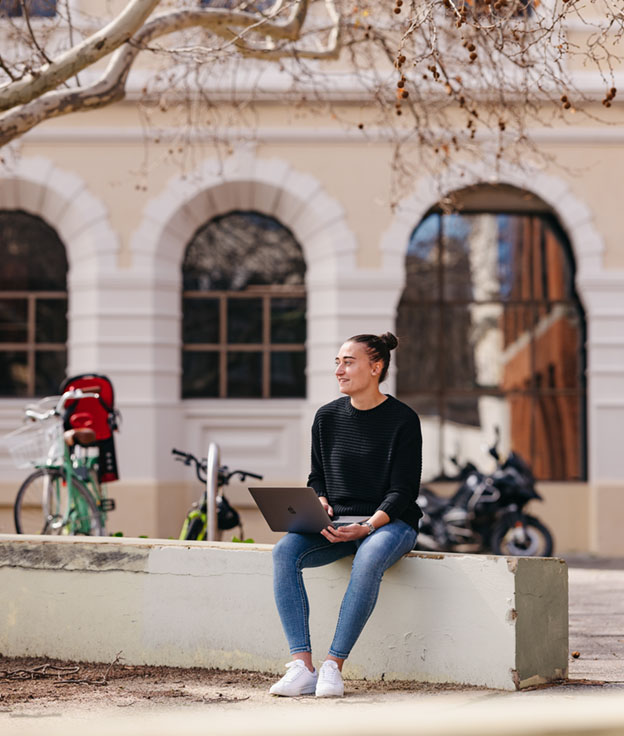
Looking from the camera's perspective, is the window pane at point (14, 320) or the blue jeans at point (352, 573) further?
the window pane at point (14, 320)

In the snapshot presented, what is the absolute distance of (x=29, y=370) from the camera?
14602mm

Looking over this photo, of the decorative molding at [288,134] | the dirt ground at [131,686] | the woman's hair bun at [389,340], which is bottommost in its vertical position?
the dirt ground at [131,686]

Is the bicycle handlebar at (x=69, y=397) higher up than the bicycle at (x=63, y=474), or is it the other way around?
the bicycle handlebar at (x=69, y=397)

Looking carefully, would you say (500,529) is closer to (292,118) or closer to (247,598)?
(292,118)

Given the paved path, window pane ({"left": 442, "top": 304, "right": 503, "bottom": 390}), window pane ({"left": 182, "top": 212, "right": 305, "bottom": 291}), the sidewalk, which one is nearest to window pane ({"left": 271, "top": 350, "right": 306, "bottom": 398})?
window pane ({"left": 182, "top": 212, "right": 305, "bottom": 291})

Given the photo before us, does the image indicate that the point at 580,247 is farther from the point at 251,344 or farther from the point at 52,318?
the point at 52,318

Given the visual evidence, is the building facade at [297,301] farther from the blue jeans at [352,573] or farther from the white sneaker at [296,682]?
the white sneaker at [296,682]

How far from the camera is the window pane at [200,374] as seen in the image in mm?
14555

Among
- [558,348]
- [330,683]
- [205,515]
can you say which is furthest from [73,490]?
[558,348]

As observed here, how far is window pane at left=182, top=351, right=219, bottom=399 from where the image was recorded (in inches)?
573

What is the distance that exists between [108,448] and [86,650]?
12.1 ft

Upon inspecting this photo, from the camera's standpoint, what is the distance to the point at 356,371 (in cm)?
580

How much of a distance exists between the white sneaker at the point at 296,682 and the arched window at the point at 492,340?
29.1 ft

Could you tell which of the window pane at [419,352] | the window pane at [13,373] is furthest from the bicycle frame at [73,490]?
the window pane at [419,352]
